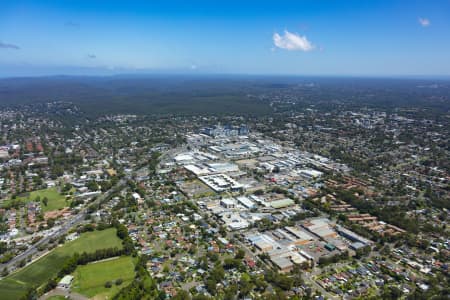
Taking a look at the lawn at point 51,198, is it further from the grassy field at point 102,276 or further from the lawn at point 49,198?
the grassy field at point 102,276

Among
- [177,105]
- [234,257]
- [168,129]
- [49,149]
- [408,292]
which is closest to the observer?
[408,292]

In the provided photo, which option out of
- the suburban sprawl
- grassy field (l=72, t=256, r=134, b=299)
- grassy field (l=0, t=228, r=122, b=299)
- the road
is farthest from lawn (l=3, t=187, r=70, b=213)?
grassy field (l=72, t=256, r=134, b=299)

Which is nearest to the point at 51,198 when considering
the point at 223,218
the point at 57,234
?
the point at 57,234

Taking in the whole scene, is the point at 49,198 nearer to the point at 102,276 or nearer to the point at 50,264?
the point at 50,264

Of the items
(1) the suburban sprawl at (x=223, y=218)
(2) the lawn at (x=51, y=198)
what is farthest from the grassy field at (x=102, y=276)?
(2) the lawn at (x=51, y=198)

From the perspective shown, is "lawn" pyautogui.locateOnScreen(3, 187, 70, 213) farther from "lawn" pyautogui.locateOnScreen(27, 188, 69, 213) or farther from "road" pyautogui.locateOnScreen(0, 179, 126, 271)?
"road" pyautogui.locateOnScreen(0, 179, 126, 271)

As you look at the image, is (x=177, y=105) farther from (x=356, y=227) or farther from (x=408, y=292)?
(x=408, y=292)

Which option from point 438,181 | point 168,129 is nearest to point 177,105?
point 168,129
